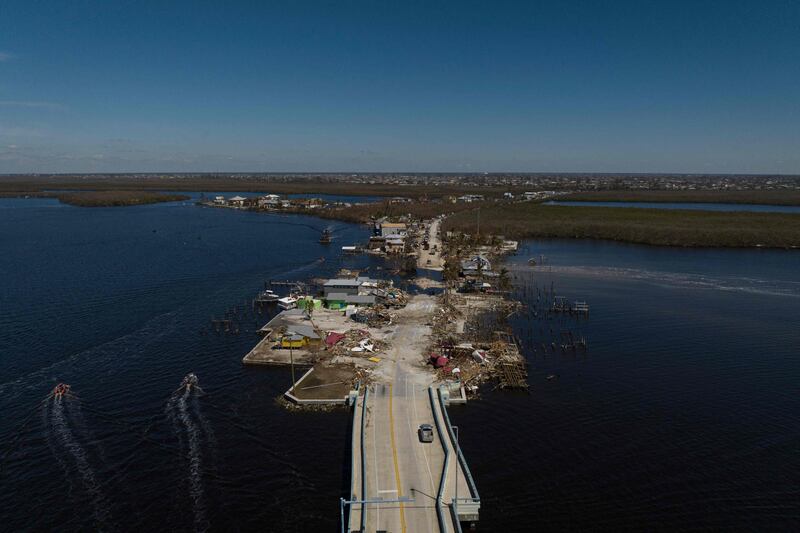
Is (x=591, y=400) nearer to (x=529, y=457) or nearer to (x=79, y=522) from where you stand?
(x=529, y=457)

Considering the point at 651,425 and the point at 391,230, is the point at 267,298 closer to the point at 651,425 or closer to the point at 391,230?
the point at 651,425

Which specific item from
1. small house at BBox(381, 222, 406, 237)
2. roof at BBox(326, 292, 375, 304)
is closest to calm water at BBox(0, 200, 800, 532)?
roof at BBox(326, 292, 375, 304)

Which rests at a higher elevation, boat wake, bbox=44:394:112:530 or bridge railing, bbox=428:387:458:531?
bridge railing, bbox=428:387:458:531

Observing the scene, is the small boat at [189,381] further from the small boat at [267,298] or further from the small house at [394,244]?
the small house at [394,244]

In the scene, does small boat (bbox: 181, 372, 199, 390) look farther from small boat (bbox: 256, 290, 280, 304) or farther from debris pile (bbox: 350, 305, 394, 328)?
small boat (bbox: 256, 290, 280, 304)

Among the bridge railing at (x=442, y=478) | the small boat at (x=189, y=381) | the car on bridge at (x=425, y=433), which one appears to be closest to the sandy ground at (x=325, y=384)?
the bridge railing at (x=442, y=478)

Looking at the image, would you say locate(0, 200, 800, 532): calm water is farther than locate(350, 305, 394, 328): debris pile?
No
